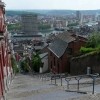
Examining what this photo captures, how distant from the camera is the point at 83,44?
48.2 metres

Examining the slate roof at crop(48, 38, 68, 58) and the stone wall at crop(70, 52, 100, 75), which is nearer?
the stone wall at crop(70, 52, 100, 75)

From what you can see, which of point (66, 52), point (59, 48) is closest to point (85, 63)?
point (66, 52)

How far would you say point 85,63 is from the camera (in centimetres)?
3650

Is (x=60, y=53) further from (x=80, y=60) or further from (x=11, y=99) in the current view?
(x=11, y=99)

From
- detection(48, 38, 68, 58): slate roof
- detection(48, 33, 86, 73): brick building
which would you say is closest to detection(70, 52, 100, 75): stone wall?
detection(48, 33, 86, 73): brick building

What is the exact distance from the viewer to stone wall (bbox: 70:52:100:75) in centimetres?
3328

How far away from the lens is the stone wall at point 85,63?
1310 inches

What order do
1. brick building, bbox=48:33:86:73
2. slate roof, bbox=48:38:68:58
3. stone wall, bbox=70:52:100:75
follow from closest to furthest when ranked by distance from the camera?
stone wall, bbox=70:52:100:75, brick building, bbox=48:33:86:73, slate roof, bbox=48:38:68:58

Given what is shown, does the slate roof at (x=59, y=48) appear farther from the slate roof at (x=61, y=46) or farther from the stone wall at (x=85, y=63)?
the stone wall at (x=85, y=63)

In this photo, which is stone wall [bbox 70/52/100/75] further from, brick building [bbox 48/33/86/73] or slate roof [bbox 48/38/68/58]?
slate roof [bbox 48/38/68/58]

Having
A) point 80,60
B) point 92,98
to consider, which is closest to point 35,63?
point 80,60

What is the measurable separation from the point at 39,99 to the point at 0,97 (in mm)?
3247

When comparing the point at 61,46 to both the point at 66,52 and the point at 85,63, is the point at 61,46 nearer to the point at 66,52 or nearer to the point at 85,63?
the point at 66,52

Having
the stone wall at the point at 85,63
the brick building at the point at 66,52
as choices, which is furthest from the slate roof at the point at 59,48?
the stone wall at the point at 85,63
